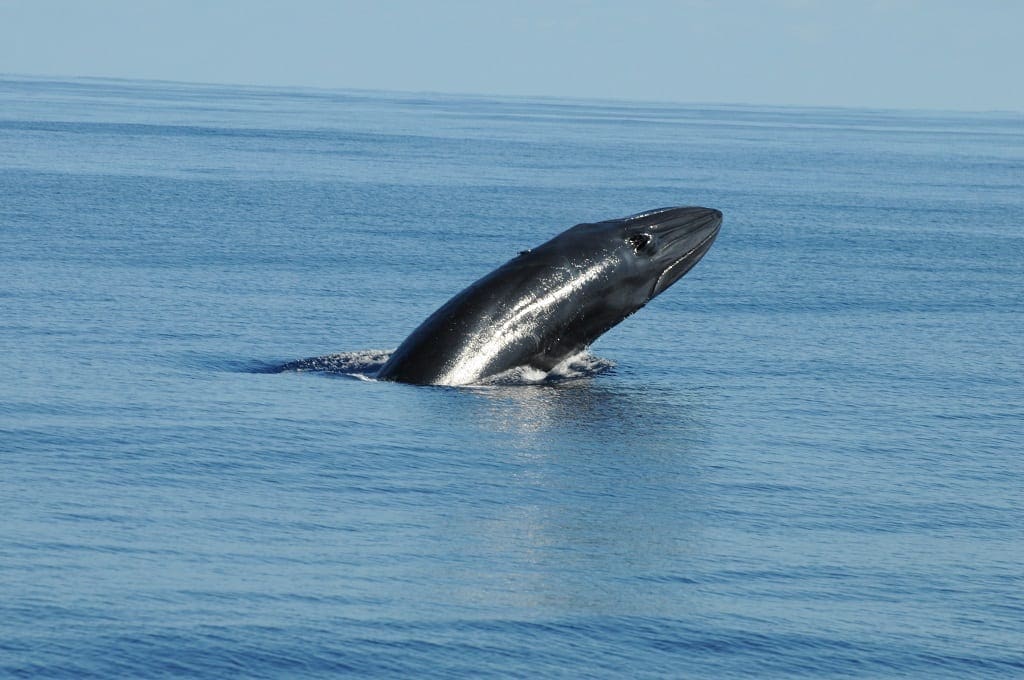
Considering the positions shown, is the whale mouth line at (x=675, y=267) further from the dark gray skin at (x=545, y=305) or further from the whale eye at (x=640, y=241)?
the whale eye at (x=640, y=241)

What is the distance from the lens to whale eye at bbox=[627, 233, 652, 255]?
2105 centimetres

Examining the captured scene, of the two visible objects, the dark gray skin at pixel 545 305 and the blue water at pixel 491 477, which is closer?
the blue water at pixel 491 477

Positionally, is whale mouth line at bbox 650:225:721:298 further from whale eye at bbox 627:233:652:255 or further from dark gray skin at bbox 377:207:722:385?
whale eye at bbox 627:233:652:255

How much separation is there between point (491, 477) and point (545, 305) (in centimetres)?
515

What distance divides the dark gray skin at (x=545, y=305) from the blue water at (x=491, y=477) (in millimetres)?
465

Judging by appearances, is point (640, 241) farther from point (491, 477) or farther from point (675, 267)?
point (491, 477)

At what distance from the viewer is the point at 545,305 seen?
805 inches

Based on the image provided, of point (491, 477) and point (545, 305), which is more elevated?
point (545, 305)

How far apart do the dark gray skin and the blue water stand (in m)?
0.47

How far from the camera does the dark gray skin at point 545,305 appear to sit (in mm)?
20297

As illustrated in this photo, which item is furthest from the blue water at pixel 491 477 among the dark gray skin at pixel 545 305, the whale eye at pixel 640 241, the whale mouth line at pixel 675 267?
the whale eye at pixel 640 241

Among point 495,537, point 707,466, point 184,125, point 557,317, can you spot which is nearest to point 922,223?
point 557,317

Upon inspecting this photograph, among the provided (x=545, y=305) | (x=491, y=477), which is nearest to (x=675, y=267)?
(x=545, y=305)

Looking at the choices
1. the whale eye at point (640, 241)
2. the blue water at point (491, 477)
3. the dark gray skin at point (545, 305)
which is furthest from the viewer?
the whale eye at point (640, 241)
